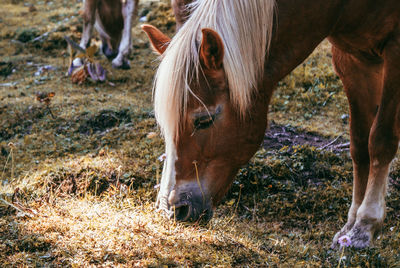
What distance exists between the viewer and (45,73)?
282 inches

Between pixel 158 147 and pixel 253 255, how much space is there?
7.11ft

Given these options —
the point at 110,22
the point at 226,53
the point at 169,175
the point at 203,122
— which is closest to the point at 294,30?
the point at 226,53

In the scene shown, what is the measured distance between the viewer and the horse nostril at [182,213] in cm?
263

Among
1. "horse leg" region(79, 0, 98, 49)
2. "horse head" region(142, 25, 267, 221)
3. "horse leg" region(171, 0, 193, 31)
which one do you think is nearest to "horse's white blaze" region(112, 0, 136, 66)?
"horse leg" region(79, 0, 98, 49)

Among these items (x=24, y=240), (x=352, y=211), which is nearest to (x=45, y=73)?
(x=24, y=240)

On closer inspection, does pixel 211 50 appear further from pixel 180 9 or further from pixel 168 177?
pixel 180 9

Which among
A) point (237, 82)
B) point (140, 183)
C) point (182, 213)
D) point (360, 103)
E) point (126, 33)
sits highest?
point (126, 33)

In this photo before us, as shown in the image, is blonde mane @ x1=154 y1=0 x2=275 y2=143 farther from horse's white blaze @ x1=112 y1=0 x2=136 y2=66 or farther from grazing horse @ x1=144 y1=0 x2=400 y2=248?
horse's white blaze @ x1=112 y1=0 x2=136 y2=66

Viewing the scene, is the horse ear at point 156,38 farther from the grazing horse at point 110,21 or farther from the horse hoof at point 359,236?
the grazing horse at point 110,21

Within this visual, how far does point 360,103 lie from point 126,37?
16.7ft

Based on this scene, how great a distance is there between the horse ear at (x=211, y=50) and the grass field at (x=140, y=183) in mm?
1035

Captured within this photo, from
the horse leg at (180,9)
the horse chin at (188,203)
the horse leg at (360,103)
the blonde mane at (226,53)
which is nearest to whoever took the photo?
the blonde mane at (226,53)

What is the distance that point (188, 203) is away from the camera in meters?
2.60

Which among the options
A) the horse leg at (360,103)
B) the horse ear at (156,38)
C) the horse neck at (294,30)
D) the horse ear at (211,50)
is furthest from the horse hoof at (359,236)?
A: the horse ear at (156,38)
